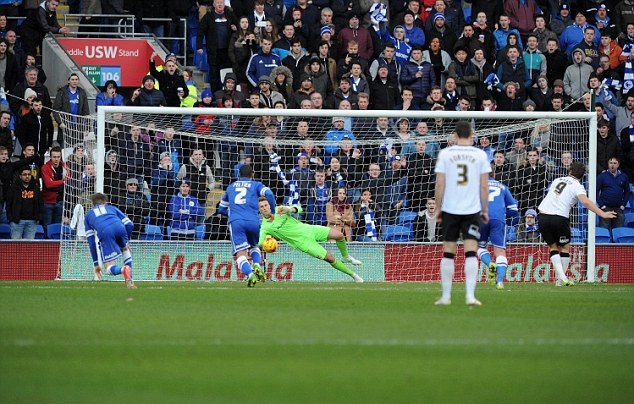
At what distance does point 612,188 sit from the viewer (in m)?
24.3

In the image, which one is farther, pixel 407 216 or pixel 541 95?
pixel 541 95

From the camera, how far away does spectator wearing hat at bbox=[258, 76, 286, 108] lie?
2458 cm

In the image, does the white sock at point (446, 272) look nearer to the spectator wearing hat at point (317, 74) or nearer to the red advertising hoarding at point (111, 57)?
the spectator wearing hat at point (317, 74)

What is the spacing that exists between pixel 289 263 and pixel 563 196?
598cm

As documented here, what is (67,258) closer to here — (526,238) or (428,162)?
(428,162)

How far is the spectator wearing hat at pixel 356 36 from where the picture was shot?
1048 inches

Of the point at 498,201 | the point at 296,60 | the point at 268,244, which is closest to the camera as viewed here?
the point at 498,201

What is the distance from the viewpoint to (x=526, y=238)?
2356 centimetres

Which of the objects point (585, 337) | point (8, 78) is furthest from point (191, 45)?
point (585, 337)

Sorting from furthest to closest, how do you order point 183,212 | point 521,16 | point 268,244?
point 521,16 < point 183,212 < point 268,244

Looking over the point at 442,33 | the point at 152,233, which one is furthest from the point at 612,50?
the point at 152,233

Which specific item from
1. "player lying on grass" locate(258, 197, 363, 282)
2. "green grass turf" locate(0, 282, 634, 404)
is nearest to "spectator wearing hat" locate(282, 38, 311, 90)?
"player lying on grass" locate(258, 197, 363, 282)

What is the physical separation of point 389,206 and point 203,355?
44.1ft

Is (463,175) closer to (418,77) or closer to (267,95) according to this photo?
(267,95)
